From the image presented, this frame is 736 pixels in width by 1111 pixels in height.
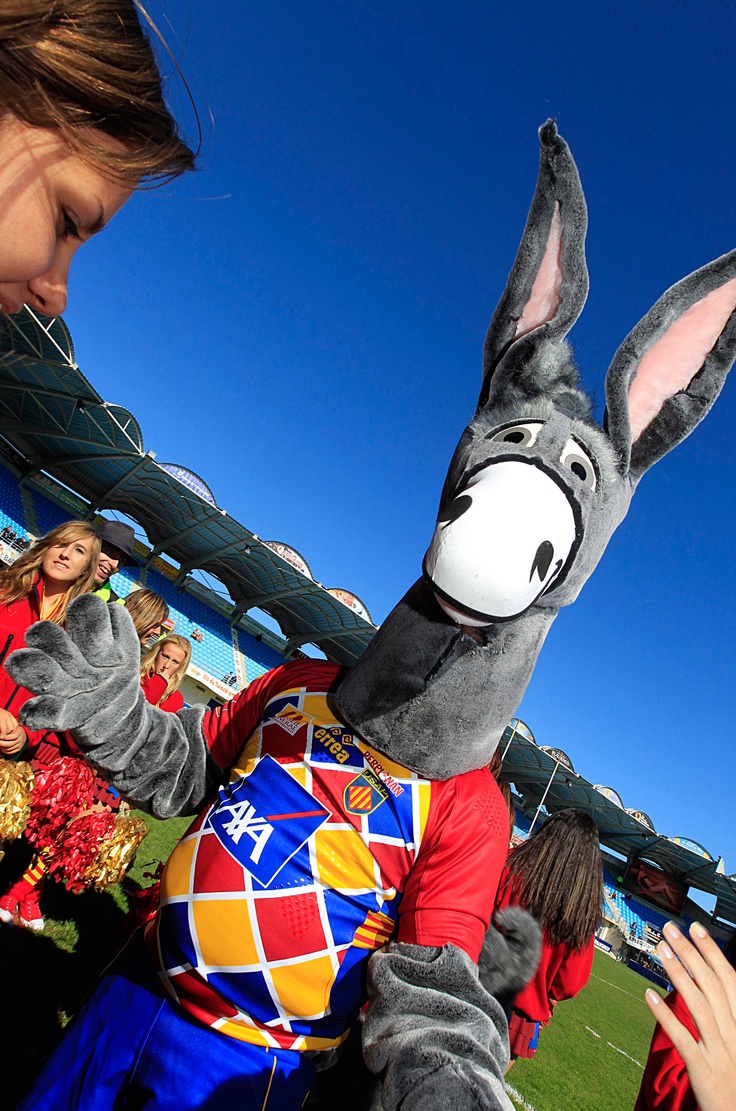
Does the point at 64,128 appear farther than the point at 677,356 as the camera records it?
No

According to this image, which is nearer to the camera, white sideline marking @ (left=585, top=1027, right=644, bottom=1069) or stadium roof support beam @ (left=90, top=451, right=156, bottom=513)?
white sideline marking @ (left=585, top=1027, right=644, bottom=1069)

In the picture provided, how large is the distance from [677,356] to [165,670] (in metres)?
3.76

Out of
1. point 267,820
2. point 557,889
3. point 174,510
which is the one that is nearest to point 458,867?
point 267,820

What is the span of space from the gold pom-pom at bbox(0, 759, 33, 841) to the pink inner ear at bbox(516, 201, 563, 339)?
2239mm

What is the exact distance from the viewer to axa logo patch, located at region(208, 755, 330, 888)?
4.47 feet

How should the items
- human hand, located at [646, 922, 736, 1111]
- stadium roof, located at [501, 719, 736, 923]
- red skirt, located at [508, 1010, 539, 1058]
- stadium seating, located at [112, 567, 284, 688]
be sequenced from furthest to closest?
1. stadium roof, located at [501, 719, 736, 923]
2. stadium seating, located at [112, 567, 284, 688]
3. red skirt, located at [508, 1010, 539, 1058]
4. human hand, located at [646, 922, 736, 1111]

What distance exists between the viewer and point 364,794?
1409 millimetres

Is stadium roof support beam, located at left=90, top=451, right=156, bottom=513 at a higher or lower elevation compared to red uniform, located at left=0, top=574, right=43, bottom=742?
higher

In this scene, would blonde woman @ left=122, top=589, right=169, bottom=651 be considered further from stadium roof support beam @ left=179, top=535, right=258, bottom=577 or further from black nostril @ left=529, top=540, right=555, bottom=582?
stadium roof support beam @ left=179, top=535, right=258, bottom=577

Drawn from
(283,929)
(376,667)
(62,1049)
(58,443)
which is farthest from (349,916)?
(58,443)

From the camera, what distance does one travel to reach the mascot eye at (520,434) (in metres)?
1.54

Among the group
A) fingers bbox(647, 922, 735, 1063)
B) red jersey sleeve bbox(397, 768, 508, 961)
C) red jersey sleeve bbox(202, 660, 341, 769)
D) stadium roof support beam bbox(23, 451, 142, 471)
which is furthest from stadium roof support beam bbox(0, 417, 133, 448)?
fingers bbox(647, 922, 735, 1063)

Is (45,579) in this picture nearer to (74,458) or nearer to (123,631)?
(123,631)

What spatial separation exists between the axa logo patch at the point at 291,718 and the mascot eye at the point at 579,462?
34.7 inches
